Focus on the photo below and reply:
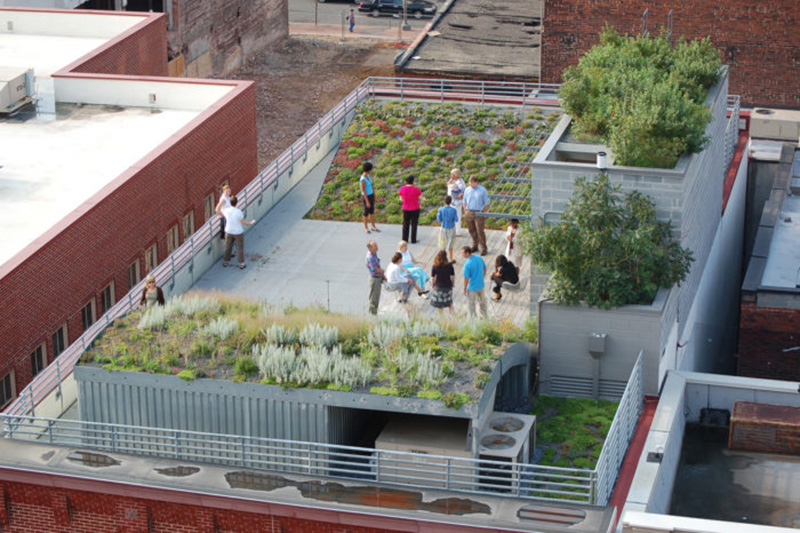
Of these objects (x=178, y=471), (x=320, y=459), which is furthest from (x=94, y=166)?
(x=320, y=459)

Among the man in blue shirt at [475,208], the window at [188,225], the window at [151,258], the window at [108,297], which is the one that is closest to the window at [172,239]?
the window at [188,225]

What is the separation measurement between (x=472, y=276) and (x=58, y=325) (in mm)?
8461

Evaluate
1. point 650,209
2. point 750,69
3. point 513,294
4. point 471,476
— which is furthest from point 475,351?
point 750,69

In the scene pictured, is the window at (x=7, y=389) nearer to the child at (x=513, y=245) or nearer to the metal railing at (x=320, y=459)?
the metal railing at (x=320, y=459)

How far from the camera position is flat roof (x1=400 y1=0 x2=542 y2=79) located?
178 ft

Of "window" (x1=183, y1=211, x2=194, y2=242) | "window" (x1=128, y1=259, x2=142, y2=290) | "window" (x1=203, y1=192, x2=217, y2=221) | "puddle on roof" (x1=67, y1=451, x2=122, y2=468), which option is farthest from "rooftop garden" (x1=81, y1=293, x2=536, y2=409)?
"window" (x1=203, y1=192, x2=217, y2=221)

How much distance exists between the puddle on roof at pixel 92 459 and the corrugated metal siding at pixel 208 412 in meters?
0.90

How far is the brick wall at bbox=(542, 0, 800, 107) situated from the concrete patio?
18184 millimetres

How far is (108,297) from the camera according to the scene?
32500 mm

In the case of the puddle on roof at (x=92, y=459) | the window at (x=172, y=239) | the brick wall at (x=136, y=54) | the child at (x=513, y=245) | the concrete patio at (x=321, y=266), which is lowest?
the window at (x=172, y=239)

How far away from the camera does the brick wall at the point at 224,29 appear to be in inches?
2554

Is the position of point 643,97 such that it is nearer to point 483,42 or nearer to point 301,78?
point 483,42

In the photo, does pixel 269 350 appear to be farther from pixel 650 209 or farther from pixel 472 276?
pixel 650 209

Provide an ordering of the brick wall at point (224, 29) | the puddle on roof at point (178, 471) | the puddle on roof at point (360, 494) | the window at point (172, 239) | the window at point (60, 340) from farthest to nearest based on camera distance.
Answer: the brick wall at point (224, 29)
the window at point (172, 239)
the window at point (60, 340)
the puddle on roof at point (178, 471)
the puddle on roof at point (360, 494)
